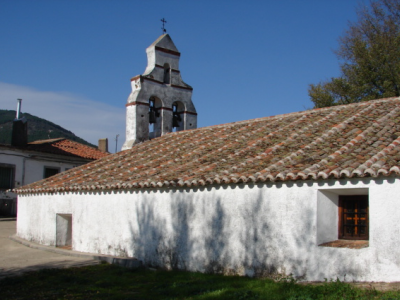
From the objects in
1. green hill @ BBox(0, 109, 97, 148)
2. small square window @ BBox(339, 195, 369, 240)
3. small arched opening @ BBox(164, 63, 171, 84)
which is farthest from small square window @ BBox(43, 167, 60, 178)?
green hill @ BBox(0, 109, 97, 148)

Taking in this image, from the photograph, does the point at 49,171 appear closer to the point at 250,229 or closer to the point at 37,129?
the point at 250,229

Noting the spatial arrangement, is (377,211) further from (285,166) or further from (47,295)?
(47,295)

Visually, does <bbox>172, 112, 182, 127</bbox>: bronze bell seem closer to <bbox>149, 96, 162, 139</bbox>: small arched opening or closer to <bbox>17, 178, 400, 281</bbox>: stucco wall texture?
<bbox>149, 96, 162, 139</bbox>: small arched opening

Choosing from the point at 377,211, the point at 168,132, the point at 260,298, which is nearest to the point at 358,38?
the point at 168,132

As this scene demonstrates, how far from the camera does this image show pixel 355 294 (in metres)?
6.75

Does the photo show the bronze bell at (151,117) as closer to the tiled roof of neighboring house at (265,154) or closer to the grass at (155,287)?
the tiled roof of neighboring house at (265,154)

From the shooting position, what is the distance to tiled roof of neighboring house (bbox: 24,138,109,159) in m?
25.2

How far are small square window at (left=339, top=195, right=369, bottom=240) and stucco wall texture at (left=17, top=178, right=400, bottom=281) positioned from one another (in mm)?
243

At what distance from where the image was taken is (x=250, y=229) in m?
8.88

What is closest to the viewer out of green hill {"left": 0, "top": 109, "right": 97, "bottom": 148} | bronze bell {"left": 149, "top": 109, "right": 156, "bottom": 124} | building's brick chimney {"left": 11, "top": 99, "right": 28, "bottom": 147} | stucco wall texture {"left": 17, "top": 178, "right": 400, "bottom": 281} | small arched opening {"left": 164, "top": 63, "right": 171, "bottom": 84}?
stucco wall texture {"left": 17, "top": 178, "right": 400, "bottom": 281}

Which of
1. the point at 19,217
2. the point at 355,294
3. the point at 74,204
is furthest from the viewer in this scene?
the point at 19,217

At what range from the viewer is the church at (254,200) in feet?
25.4

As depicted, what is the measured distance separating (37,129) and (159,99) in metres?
49.0

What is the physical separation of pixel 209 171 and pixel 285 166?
A: 190 centimetres
